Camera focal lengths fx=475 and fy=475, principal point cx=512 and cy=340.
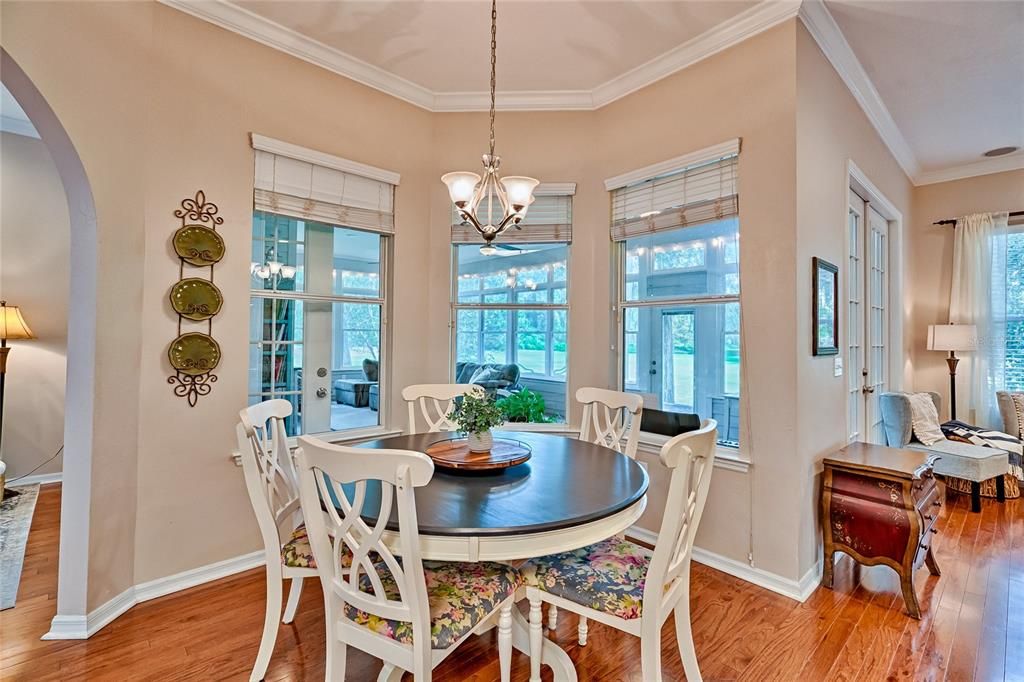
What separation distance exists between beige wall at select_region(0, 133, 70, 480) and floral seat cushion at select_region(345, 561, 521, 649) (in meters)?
4.18

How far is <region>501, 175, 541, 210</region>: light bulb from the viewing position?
2.10m

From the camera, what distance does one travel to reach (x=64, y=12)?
1.99 m

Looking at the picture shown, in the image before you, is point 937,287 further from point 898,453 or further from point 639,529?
point 639,529

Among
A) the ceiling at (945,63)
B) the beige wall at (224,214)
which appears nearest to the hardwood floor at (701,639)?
the beige wall at (224,214)

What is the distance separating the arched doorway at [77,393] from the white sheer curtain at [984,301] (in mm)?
6957

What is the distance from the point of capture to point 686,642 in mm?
1670

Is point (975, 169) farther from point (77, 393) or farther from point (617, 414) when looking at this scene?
Answer: point (77, 393)

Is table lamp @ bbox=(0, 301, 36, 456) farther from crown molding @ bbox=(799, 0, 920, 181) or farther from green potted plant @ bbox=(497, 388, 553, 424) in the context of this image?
crown molding @ bbox=(799, 0, 920, 181)

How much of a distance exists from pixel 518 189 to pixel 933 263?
17.5ft

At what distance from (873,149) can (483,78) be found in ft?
10.1

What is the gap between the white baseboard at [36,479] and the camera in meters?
3.88

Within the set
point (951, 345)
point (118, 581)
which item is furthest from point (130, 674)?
point (951, 345)

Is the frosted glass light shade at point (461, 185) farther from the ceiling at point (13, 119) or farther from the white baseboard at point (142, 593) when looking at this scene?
the ceiling at point (13, 119)

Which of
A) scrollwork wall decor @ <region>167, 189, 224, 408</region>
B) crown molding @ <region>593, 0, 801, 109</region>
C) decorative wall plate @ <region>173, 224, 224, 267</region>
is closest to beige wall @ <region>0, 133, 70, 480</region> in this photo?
scrollwork wall decor @ <region>167, 189, 224, 408</region>
